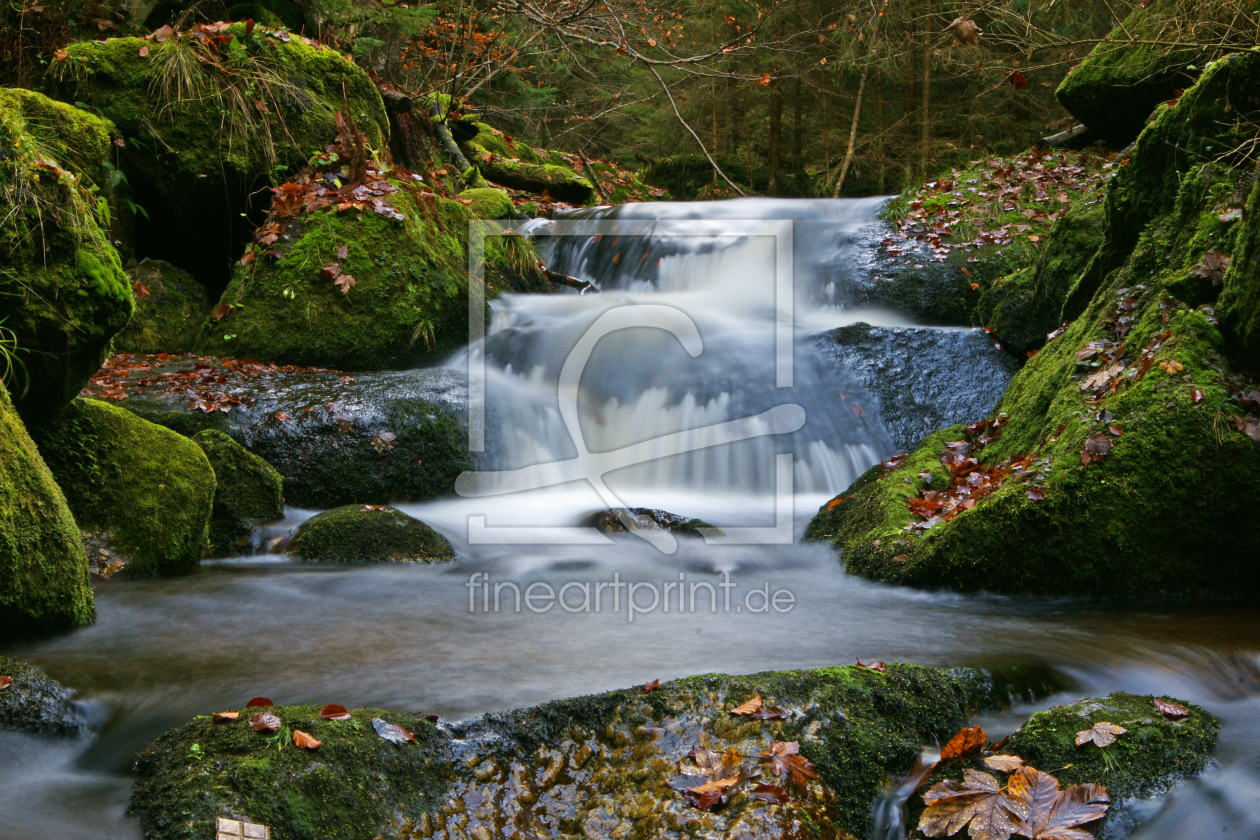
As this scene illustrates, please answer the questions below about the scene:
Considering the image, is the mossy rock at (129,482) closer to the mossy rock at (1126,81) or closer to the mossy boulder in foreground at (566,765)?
the mossy boulder in foreground at (566,765)

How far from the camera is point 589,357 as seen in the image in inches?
295

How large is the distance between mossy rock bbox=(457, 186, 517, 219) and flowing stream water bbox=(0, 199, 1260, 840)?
5.18 ft

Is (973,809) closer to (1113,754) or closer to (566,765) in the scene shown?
(1113,754)

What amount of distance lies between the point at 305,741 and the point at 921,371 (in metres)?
5.85

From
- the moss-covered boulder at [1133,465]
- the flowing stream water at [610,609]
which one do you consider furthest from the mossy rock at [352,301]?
the moss-covered boulder at [1133,465]

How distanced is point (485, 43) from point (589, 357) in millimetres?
8024

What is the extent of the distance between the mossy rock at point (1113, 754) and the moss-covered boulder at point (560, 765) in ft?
0.88

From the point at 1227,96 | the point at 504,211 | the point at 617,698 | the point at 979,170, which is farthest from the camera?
the point at 979,170

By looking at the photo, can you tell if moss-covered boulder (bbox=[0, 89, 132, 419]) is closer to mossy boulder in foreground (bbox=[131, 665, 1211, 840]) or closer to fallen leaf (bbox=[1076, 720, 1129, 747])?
mossy boulder in foreground (bbox=[131, 665, 1211, 840])

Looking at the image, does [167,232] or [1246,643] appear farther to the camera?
[167,232]

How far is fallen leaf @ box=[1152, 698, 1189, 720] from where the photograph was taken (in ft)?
8.23

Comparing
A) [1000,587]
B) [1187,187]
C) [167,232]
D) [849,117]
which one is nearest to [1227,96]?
[1187,187]

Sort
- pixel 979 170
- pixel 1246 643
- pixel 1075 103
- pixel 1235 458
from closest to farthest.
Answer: pixel 1246 643, pixel 1235 458, pixel 1075 103, pixel 979 170

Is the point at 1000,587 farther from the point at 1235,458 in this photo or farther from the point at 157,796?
the point at 157,796
